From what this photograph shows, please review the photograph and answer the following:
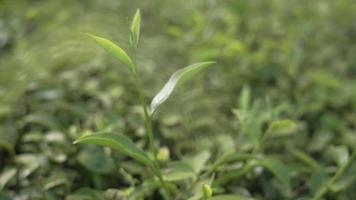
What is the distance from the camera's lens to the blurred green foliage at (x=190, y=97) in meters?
1.06

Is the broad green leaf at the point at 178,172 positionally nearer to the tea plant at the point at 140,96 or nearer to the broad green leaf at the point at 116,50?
the tea plant at the point at 140,96

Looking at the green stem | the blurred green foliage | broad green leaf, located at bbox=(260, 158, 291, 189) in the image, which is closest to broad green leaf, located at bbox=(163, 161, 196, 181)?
the blurred green foliage

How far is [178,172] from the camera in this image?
0.94m

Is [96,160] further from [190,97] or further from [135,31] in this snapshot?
[190,97]

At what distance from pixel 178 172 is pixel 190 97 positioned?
0.53 metres

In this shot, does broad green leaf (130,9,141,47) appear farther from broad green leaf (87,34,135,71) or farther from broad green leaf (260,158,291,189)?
broad green leaf (260,158,291,189)

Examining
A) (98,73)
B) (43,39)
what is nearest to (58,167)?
(98,73)

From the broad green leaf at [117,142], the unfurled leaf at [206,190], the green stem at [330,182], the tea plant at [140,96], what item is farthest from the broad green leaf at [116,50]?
the green stem at [330,182]

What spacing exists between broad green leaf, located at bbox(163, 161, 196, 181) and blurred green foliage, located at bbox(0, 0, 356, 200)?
1.3 inches

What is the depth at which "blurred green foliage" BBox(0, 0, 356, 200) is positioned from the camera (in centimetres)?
106

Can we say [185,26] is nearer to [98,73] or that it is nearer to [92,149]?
[98,73]

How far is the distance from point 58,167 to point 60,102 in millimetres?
240

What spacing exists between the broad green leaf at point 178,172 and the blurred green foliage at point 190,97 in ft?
0.11

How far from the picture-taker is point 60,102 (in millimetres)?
1270
